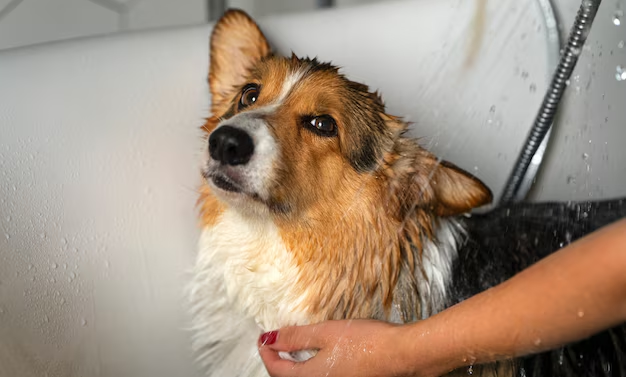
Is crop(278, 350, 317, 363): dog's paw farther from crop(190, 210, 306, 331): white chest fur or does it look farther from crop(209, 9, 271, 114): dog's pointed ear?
crop(209, 9, 271, 114): dog's pointed ear

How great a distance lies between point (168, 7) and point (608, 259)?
2.09 meters

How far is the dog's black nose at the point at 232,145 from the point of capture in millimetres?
1065

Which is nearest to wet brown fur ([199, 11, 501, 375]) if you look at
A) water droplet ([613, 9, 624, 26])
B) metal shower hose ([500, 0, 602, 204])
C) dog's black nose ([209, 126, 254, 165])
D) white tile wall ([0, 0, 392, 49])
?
dog's black nose ([209, 126, 254, 165])

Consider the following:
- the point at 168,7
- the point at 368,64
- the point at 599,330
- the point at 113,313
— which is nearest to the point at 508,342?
the point at 599,330

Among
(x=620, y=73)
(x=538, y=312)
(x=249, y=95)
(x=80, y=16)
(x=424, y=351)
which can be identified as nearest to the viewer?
(x=538, y=312)

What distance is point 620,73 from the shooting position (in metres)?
1.06

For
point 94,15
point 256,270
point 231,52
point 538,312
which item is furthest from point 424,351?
point 94,15

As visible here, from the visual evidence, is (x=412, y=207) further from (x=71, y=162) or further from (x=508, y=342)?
(x=71, y=162)

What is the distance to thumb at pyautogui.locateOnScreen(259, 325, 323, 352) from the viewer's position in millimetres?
1181

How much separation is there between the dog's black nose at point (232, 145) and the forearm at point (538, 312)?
400 mm

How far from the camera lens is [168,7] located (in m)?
2.45

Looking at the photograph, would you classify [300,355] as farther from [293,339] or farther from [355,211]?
[355,211]

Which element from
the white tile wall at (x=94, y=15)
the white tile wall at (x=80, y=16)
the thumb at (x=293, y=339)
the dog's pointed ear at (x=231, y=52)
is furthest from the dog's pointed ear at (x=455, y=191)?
the white tile wall at (x=80, y=16)

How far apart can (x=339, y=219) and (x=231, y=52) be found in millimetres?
478
